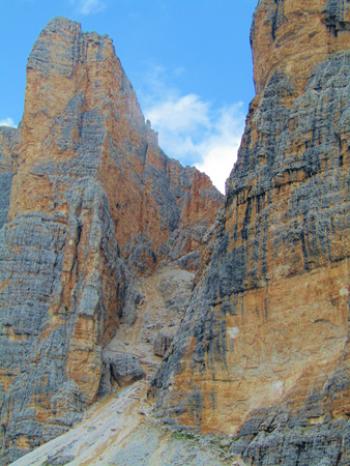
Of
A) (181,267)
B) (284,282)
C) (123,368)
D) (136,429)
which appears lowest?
(136,429)

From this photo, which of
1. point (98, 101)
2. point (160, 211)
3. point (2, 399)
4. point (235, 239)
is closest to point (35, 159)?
point (98, 101)

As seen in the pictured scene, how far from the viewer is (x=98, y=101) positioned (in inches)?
3228

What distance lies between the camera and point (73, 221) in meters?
73.6

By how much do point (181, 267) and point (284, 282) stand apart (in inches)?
1330

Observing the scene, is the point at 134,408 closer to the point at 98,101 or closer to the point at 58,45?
the point at 98,101

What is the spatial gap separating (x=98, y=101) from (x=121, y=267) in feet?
48.2

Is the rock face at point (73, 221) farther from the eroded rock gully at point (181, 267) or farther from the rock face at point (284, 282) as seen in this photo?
the rock face at point (284, 282)

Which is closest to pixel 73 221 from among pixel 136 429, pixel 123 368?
pixel 123 368

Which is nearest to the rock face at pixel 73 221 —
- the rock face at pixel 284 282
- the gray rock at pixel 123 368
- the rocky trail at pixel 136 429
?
the gray rock at pixel 123 368

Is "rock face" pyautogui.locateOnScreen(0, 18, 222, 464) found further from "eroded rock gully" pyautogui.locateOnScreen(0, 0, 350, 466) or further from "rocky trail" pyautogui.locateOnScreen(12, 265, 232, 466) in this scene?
"rocky trail" pyautogui.locateOnScreen(12, 265, 232, 466)

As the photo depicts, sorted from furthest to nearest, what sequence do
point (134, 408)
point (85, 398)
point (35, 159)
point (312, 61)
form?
1. point (35, 159)
2. point (85, 398)
3. point (134, 408)
4. point (312, 61)

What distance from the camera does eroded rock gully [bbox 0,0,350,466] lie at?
48.3 meters

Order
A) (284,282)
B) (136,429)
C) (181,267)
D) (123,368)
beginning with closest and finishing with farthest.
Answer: (284,282) → (136,429) → (123,368) → (181,267)

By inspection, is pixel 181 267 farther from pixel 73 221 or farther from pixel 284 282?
pixel 284 282
